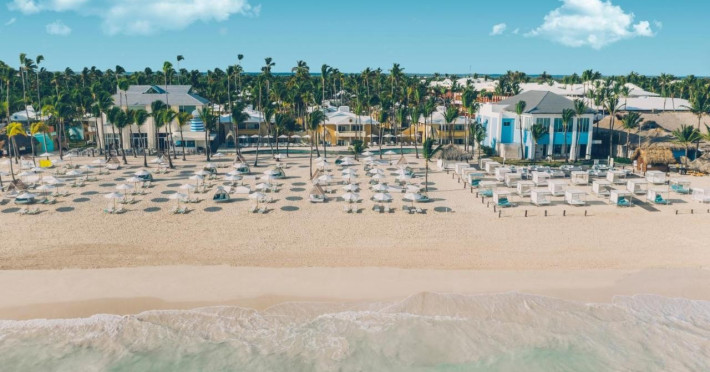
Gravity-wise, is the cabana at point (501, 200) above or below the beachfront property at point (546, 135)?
below

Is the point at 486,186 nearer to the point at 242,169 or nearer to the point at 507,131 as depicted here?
the point at 507,131

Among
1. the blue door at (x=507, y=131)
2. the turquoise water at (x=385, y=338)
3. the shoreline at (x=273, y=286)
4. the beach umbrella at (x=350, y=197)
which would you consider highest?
the blue door at (x=507, y=131)

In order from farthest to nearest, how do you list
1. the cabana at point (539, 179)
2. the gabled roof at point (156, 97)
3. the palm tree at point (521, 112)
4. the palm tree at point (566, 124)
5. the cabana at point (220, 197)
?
the gabled roof at point (156, 97), the palm tree at point (521, 112), the palm tree at point (566, 124), the cabana at point (539, 179), the cabana at point (220, 197)

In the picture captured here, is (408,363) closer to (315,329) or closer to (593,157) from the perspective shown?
(315,329)

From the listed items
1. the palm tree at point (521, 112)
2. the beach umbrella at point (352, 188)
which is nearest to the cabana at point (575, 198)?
the beach umbrella at point (352, 188)

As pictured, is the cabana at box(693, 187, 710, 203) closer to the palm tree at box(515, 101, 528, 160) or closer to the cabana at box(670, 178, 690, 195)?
the cabana at box(670, 178, 690, 195)

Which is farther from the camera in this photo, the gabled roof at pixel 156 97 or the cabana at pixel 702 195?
the gabled roof at pixel 156 97

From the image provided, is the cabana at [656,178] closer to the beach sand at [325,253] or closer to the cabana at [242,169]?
the beach sand at [325,253]
